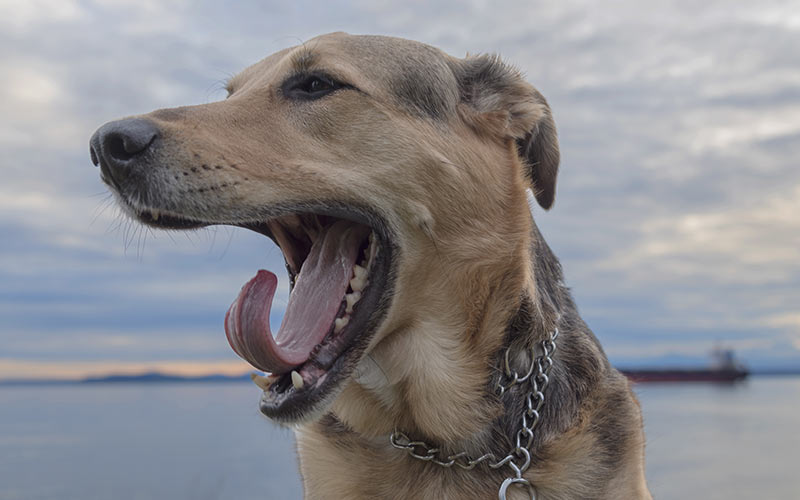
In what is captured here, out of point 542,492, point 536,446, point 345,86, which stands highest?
point 345,86

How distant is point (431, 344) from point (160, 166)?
1520mm

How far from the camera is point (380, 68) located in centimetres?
357

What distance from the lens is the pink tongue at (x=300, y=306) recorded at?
3002mm

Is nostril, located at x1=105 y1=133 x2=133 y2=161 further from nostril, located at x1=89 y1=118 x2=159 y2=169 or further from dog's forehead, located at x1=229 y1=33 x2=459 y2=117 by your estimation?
dog's forehead, located at x1=229 y1=33 x2=459 y2=117

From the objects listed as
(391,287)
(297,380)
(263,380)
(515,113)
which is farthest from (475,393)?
(515,113)

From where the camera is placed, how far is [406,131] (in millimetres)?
3395

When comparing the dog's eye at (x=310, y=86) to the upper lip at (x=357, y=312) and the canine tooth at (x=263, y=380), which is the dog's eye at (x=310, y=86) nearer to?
the upper lip at (x=357, y=312)

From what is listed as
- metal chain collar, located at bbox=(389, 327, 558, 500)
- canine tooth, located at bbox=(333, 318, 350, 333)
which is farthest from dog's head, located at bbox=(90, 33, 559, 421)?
metal chain collar, located at bbox=(389, 327, 558, 500)

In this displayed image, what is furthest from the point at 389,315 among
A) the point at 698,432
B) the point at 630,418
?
the point at 698,432

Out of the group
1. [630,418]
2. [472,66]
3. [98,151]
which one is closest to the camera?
[98,151]

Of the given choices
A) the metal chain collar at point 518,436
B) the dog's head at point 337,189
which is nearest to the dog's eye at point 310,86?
the dog's head at point 337,189

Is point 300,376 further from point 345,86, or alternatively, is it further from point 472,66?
point 472,66

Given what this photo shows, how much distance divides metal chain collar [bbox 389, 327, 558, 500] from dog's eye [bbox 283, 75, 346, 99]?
1574 mm

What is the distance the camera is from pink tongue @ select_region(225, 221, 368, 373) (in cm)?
300
